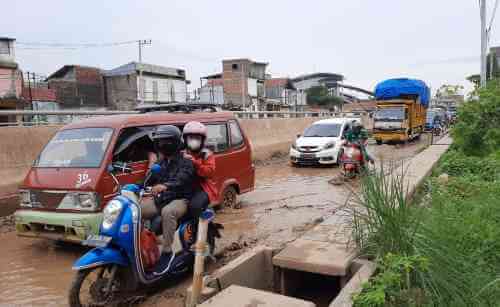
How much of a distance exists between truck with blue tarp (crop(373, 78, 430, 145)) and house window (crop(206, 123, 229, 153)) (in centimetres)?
1640

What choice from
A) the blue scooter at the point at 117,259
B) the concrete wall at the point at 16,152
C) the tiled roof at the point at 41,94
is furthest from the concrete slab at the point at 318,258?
the tiled roof at the point at 41,94

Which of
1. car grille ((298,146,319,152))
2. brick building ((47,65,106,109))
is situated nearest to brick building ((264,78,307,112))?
brick building ((47,65,106,109))

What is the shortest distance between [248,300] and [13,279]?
3622mm

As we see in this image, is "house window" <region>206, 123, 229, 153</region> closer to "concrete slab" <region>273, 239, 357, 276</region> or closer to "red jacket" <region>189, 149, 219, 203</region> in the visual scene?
"red jacket" <region>189, 149, 219, 203</region>

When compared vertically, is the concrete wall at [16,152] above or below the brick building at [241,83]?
below

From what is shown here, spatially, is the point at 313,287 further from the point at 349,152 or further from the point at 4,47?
the point at 4,47

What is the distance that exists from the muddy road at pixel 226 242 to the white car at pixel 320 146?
250 cm

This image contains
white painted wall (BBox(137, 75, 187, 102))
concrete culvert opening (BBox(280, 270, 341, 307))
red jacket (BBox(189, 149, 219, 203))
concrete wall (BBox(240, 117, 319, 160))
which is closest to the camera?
concrete culvert opening (BBox(280, 270, 341, 307))

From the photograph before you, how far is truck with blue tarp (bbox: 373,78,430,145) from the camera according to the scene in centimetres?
2169

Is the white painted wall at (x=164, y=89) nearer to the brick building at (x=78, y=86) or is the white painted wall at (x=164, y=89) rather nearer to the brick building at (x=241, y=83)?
the brick building at (x=241, y=83)

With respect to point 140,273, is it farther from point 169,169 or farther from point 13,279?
point 13,279

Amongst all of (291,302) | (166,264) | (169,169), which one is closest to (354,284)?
(291,302)

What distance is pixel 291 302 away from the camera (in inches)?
114

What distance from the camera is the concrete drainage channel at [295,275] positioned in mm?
3021
